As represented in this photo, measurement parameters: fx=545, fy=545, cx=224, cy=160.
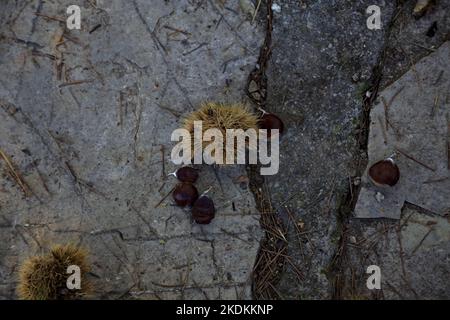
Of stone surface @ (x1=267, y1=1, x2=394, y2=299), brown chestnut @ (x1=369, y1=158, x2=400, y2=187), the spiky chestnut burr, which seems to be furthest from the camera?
stone surface @ (x1=267, y1=1, x2=394, y2=299)

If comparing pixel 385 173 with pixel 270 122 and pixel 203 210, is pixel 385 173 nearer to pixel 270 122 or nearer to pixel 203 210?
pixel 270 122

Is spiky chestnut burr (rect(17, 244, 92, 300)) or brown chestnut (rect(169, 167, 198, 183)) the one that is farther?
brown chestnut (rect(169, 167, 198, 183))

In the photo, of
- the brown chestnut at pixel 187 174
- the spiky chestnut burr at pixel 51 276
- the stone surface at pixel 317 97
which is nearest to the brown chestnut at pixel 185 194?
the brown chestnut at pixel 187 174

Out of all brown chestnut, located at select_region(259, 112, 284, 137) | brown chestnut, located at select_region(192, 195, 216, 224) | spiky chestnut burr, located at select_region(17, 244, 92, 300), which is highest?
brown chestnut, located at select_region(259, 112, 284, 137)

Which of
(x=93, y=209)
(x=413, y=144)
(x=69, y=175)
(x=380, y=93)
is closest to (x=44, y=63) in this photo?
(x=69, y=175)

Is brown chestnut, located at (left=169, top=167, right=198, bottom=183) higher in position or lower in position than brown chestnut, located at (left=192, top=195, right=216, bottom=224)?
higher

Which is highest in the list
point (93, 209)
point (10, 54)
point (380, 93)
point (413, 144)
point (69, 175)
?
point (10, 54)

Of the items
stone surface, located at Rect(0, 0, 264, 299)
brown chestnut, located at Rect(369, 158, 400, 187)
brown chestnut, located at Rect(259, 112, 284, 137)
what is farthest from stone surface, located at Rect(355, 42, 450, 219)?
stone surface, located at Rect(0, 0, 264, 299)

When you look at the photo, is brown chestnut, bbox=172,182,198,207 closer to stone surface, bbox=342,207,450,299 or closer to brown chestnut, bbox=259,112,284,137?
brown chestnut, bbox=259,112,284,137

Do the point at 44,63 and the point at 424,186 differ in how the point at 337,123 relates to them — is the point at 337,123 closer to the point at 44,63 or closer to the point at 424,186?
the point at 424,186
